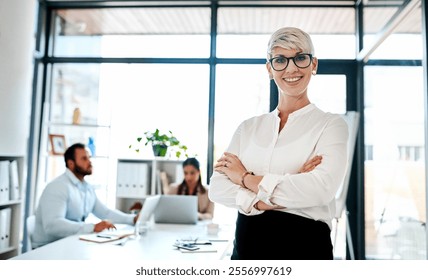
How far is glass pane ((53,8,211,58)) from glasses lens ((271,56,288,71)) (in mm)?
2442

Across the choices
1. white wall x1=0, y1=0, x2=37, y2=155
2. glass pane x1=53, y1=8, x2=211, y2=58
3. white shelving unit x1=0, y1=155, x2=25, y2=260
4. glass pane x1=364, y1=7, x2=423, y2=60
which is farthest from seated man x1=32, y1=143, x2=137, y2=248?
glass pane x1=364, y1=7, x2=423, y2=60

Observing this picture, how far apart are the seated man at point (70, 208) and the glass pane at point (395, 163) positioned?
177 cm

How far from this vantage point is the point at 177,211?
2865 mm

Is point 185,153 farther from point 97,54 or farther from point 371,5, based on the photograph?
point 371,5

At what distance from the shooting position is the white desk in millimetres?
1651

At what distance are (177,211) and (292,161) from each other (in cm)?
187

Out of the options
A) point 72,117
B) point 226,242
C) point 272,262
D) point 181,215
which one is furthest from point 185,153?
point 272,262

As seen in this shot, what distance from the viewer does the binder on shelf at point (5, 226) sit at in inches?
92.0

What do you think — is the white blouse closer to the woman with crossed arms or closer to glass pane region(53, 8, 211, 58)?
the woman with crossed arms

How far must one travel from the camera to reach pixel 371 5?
3189mm

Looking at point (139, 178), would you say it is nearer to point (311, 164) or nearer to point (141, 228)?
point (141, 228)

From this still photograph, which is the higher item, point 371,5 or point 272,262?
point 371,5

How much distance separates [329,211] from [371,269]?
0.19 metres

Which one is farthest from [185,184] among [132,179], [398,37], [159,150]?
[398,37]
